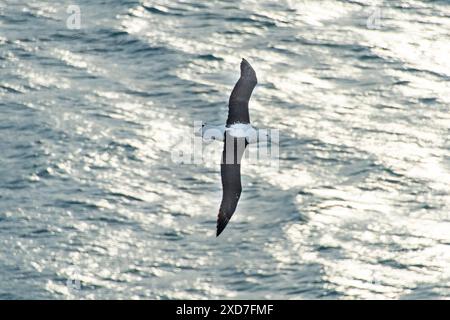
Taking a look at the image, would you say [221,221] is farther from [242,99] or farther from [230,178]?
[242,99]

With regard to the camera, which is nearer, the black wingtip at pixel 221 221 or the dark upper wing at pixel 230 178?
the black wingtip at pixel 221 221

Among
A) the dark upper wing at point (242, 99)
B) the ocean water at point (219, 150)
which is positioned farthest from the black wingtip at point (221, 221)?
the ocean water at point (219, 150)

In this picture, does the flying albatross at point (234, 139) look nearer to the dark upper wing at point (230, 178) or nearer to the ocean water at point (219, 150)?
the dark upper wing at point (230, 178)

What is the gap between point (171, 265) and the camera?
2260 inches

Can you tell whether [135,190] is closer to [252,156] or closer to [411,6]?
[252,156]

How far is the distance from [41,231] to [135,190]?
13.4 ft

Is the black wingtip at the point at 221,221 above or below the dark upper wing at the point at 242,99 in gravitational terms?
below

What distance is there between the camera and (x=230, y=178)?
1866 inches

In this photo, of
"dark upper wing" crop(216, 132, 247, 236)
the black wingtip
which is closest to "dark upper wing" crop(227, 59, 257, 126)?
"dark upper wing" crop(216, 132, 247, 236)

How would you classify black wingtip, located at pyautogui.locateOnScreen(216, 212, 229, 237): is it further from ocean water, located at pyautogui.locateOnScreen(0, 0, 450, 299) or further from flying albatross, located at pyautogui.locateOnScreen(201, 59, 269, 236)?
ocean water, located at pyautogui.locateOnScreen(0, 0, 450, 299)

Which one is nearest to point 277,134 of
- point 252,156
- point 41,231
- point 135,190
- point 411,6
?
point 252,156

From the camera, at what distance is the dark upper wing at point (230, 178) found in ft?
155

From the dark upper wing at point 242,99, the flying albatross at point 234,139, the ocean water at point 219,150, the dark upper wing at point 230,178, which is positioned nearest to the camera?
the dark upper wing at point 230,178

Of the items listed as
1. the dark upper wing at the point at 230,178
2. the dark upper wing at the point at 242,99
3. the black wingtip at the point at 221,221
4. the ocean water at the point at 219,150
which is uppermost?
the dark upper wing at the point at 242,99
